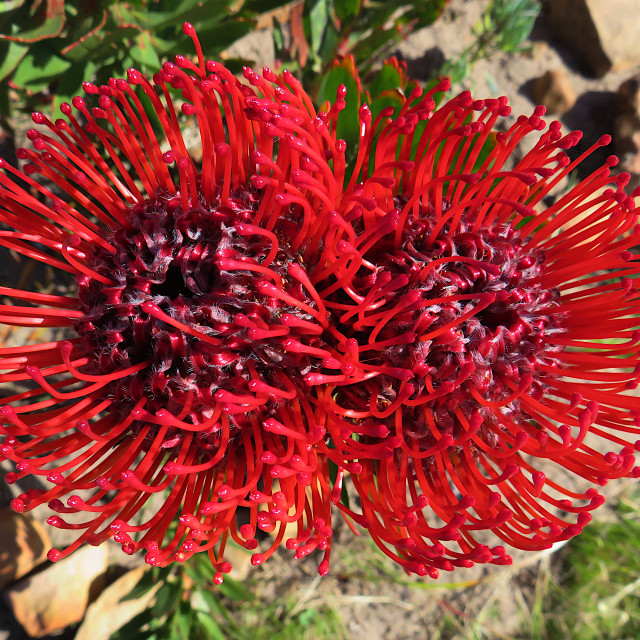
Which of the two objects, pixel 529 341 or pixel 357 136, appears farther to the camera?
pixel 357 136

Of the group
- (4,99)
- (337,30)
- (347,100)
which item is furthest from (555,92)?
(4,99)

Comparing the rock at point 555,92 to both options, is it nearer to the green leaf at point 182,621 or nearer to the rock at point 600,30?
the rock at point 600,30

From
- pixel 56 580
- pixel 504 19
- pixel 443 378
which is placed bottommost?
pixel 56 580

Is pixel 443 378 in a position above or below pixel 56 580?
above

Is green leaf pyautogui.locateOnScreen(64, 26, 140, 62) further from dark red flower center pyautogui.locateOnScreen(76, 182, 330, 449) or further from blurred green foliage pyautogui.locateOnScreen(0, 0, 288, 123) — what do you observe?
dark red flower center pyautogui.locateOnScreen(76, 182, 330, 449)

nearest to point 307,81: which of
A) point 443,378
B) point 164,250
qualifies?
point 164,250

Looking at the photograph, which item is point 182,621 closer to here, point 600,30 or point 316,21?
point 316,21

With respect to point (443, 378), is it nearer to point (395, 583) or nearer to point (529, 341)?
point (529, 341)

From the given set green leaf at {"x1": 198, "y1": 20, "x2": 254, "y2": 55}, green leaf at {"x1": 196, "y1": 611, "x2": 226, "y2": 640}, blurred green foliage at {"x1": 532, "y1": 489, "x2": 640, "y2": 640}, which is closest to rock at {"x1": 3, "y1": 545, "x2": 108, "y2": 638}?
green leaf at {"x1": 196, "y1": 611, "x2": 226, "y2": 640}
